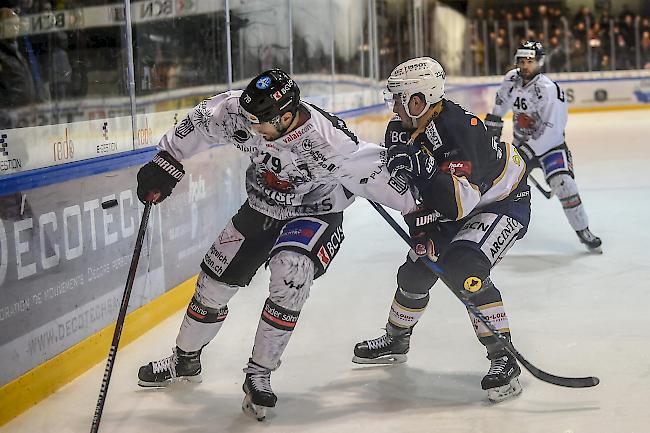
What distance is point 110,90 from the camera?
4.44m

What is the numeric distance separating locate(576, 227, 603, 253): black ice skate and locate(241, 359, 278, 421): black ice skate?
2.85 meters

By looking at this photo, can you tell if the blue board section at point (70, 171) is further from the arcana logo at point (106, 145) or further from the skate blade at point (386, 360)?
the skate blade at point (386, 360)

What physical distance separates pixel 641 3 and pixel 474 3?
2.96m

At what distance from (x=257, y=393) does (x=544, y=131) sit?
306 centimetres

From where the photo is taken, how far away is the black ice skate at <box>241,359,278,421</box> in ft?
9.18

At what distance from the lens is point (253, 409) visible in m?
2.81

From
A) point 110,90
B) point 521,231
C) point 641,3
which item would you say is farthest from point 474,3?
point 521,231

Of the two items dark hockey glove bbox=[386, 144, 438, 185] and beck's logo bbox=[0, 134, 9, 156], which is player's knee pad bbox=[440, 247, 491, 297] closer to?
dark hockey glove bbox=[386, 144, 438, 185]

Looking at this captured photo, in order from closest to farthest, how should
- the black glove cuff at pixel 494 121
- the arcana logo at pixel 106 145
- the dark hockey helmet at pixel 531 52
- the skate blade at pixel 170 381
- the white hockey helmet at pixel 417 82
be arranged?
the white hockey helmet at pixel 417 82
the skate blade at pixel 170 381
the arcana logo at pixel 106 145
the dark hockey helmet at pixel 531 52
the black glove cuff at pixel 494 121

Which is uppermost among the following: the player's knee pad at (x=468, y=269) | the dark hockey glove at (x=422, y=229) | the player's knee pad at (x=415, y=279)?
the dark hockey glove at (x=422, y=229)

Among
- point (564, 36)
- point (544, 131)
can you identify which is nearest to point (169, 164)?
point (544, 131)

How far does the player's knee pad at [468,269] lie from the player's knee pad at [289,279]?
494 mm

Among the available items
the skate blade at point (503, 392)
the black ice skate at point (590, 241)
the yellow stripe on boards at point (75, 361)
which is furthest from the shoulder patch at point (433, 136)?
the black ice skate at point (590, 241)

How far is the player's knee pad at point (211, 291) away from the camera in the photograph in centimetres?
303
